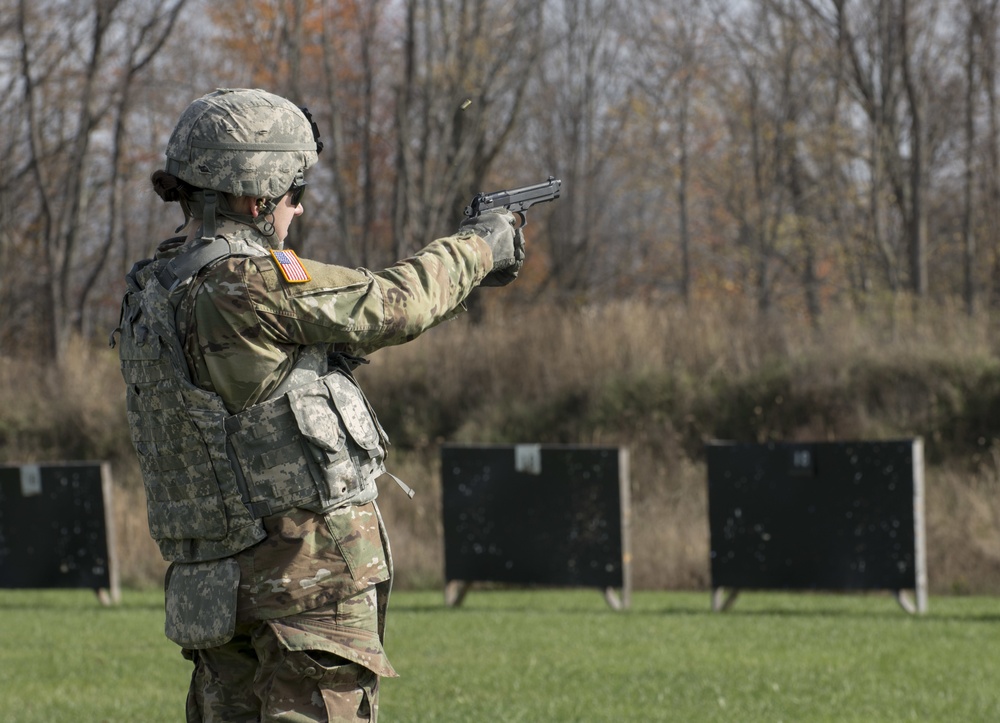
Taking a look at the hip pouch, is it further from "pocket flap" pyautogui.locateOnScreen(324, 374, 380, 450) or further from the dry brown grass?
the dry brown grass

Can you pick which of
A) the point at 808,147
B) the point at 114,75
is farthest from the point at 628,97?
the point at 114,75

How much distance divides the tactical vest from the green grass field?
370 cm

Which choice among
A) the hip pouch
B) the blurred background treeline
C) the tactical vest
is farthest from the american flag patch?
the blurred background treeline

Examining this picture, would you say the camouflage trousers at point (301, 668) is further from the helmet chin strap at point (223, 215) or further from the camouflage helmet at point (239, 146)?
the camouflage helmet at point (239, 146)

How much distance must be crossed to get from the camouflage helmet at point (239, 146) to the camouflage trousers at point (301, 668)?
117 cm

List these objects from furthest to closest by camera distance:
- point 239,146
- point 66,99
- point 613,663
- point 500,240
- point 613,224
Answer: point 613,224 < point 66,99 < point 613,663 < point 500,240 < point 239,146

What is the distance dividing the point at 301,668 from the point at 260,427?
636mm

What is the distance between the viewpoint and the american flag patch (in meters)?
3.15

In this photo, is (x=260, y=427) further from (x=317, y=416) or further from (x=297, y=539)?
(x=297, y=539)

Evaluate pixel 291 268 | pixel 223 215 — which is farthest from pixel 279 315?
pixel 223 215

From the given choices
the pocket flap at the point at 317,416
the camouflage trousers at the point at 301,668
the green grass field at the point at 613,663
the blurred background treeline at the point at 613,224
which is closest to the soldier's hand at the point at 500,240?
the pocket flap at the point at 317,416

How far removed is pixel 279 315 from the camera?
3156 mm

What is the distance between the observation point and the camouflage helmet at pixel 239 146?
332 centimetres

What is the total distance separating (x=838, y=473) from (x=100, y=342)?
18478 mm
